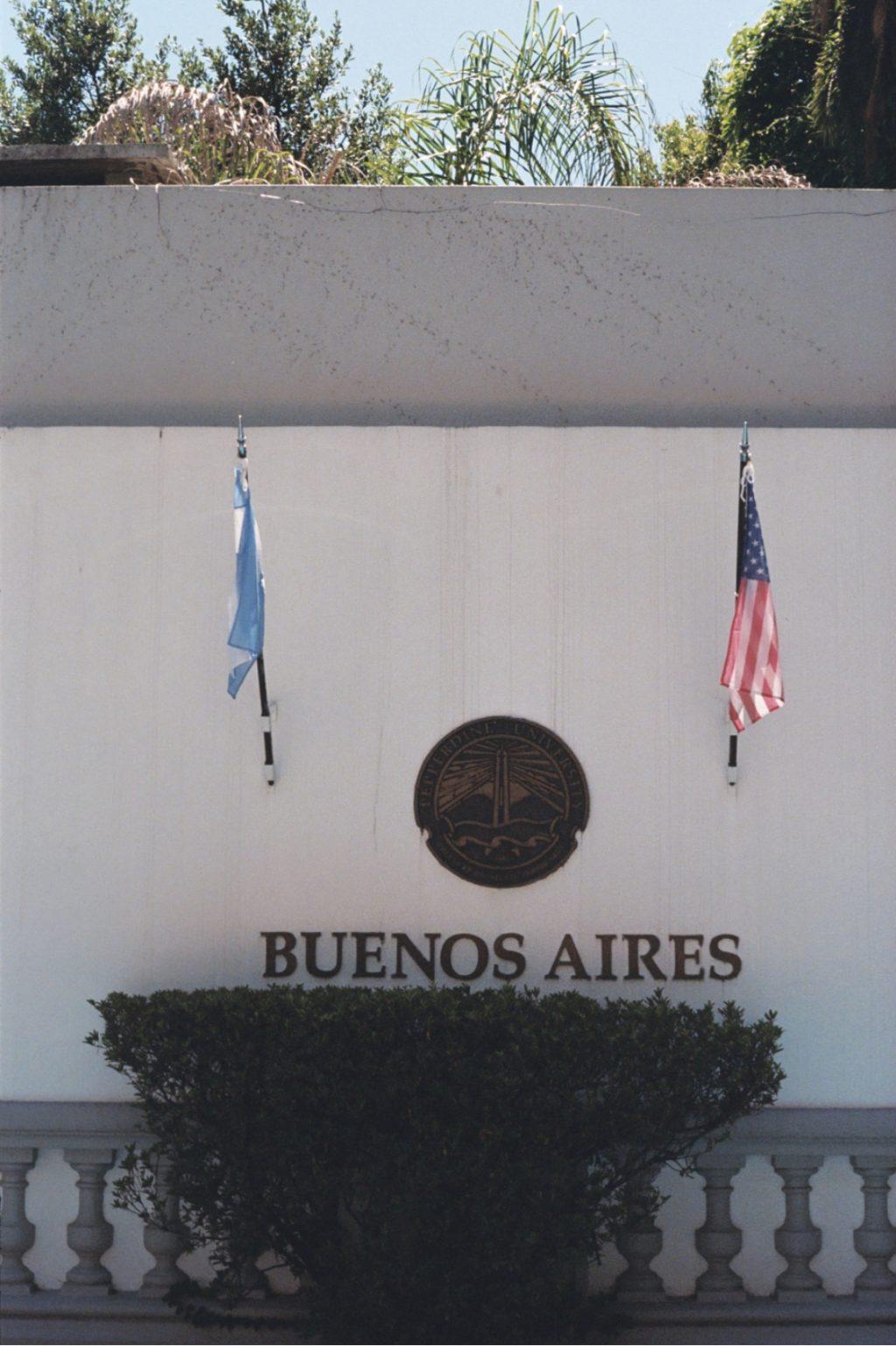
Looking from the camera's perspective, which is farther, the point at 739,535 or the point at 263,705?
the point at 263,705

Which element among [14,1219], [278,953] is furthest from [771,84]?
[14,1219]

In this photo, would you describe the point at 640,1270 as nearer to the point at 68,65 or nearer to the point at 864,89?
the point at 864,89

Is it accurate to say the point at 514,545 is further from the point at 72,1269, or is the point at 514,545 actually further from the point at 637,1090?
the point at 72,1269

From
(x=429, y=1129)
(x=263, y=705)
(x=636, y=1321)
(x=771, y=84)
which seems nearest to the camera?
(x=429, y=1129)

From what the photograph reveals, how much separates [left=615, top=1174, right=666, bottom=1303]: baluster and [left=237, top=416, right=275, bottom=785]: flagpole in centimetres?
265

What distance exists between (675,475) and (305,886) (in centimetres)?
265

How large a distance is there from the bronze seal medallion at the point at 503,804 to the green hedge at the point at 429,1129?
81 cm

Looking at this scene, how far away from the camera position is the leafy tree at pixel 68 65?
2492 centimetres

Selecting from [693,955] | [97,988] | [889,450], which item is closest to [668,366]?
[889,450]

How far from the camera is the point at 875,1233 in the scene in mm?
6898

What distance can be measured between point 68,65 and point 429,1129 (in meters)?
23.3

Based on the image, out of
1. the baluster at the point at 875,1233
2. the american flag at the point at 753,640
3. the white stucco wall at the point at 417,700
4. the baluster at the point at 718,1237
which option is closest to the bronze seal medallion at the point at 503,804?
the white stucco wall at the point at 417,700

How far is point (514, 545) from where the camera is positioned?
24.3 feet

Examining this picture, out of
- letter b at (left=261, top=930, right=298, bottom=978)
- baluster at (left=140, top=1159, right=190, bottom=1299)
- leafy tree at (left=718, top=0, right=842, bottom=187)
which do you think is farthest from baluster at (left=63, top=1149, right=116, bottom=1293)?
leafy tree at (left=718, top=0, right=842, bottom=187)
